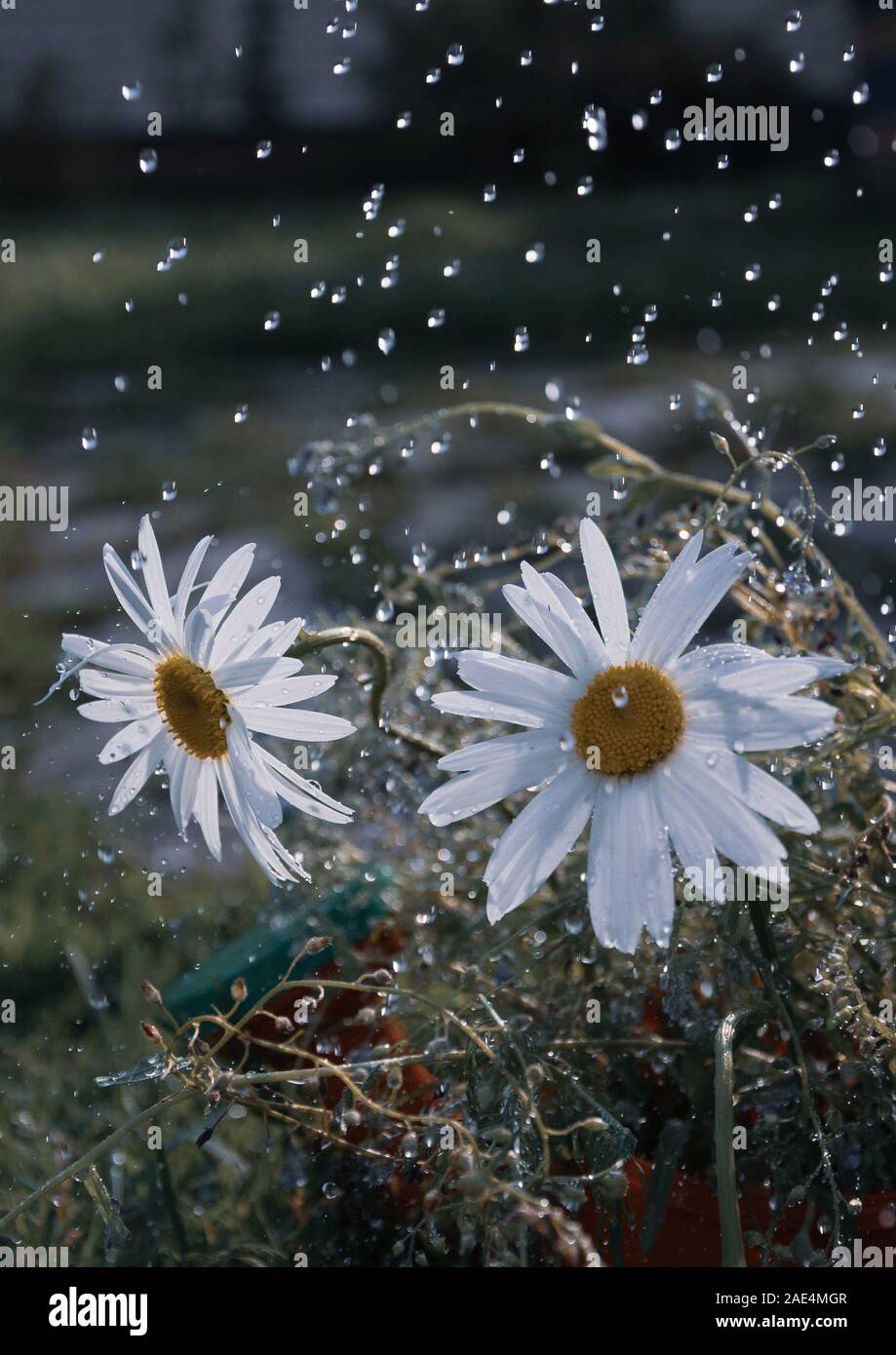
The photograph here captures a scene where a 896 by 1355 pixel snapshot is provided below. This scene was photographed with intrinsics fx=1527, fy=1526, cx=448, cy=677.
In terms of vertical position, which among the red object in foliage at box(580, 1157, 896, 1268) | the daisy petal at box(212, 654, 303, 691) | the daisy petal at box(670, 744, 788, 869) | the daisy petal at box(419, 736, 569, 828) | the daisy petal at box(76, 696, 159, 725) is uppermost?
the daisy petal at box(76, 696, 159, 725)

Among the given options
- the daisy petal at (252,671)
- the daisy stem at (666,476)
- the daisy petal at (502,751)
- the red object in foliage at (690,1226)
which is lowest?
the red object in foliage at (690,1226)

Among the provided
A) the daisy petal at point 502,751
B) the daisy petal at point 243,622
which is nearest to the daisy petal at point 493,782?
the daisy petal at point 502,751

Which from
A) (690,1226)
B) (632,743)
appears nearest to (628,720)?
(632,743)

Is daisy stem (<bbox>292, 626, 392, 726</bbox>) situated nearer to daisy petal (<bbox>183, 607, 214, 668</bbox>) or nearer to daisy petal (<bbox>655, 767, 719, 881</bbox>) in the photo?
daisy petal (<bbox>183, 607, 214, 668</bbox>)

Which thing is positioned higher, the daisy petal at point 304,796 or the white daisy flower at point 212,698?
the white daisy flower at point 212,698

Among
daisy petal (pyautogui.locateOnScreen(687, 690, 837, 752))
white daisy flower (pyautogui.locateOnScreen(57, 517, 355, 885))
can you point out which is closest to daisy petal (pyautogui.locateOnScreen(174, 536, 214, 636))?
white daisy flower (pyautogui.locateOnScreen(57, 517, 355, 885))

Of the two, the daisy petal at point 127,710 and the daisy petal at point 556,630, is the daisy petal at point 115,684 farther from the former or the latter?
the daisy petal at point 556,630

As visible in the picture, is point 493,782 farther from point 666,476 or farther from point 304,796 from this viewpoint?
point 666,476
